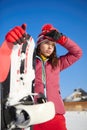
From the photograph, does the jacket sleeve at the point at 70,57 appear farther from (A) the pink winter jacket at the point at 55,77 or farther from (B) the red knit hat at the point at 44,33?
(B) the red knit hat at the point at 44,33

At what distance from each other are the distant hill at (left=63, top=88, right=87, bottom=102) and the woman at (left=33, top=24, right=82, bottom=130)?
2.40 feet

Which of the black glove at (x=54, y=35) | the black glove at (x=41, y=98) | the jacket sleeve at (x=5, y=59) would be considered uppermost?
the black glove at (x=54, y=35)

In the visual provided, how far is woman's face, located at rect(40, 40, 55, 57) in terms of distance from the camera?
4.26ft

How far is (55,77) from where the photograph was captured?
4.26 ft

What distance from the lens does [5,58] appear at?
1.03 meters

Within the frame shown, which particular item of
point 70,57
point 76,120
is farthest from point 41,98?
point 76,120

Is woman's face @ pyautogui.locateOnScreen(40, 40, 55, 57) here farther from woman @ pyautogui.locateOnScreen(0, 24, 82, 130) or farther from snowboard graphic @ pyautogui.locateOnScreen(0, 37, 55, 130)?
snowboard graphic @ pyautogui.locateOnScreen(0, 37, 55, 130)

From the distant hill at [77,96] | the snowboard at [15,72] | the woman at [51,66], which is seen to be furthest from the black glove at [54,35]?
the distant hill at [77,96]

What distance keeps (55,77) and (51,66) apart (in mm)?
50

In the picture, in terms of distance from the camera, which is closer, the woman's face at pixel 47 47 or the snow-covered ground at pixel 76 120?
the woman's face at pixel 47 47

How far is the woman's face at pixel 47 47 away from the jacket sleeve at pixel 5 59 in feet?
0.87

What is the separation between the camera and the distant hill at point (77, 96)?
2.07 metres

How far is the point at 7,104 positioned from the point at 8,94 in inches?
1.6

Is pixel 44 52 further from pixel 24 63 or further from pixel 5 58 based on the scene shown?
pixel 5 58
